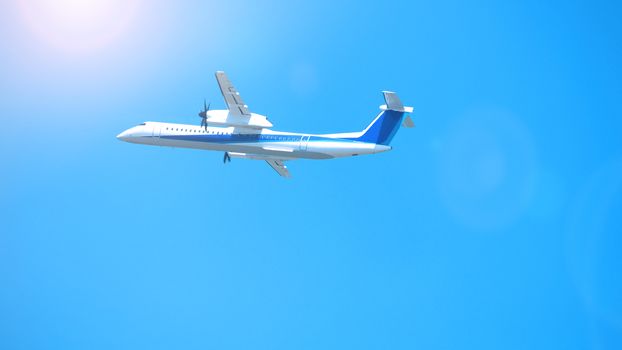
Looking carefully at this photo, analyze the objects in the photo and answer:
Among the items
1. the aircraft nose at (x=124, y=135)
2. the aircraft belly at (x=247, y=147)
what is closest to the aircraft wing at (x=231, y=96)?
the aircraft belly at (x=247, y=147)

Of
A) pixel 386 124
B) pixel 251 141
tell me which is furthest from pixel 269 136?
pixel 386 124

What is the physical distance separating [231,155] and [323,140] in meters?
10.1

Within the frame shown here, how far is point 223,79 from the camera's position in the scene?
55688 millimetres

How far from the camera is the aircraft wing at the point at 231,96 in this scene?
55.7 meters

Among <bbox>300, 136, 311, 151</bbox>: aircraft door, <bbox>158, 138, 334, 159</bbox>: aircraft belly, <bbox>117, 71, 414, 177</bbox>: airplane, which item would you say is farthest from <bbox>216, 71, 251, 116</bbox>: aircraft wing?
<bbox>300, 136, 311, 151</bbox>: aircraft door

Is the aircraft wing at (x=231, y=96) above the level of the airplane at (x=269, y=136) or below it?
above

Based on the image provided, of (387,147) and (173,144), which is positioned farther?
(173,144)

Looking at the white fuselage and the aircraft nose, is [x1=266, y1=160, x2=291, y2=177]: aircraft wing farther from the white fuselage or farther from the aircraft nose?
the aircraft nose

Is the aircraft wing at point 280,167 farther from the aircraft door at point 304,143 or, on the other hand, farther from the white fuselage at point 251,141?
the aircraft door at point 304,143

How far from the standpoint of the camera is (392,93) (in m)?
55.7

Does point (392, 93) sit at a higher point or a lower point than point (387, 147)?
higher

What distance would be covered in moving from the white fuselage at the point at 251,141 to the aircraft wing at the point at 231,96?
4.83 ft

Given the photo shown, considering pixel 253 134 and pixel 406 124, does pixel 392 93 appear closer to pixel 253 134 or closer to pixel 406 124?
pixel 406 124

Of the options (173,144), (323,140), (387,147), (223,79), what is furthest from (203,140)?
(387,147)
